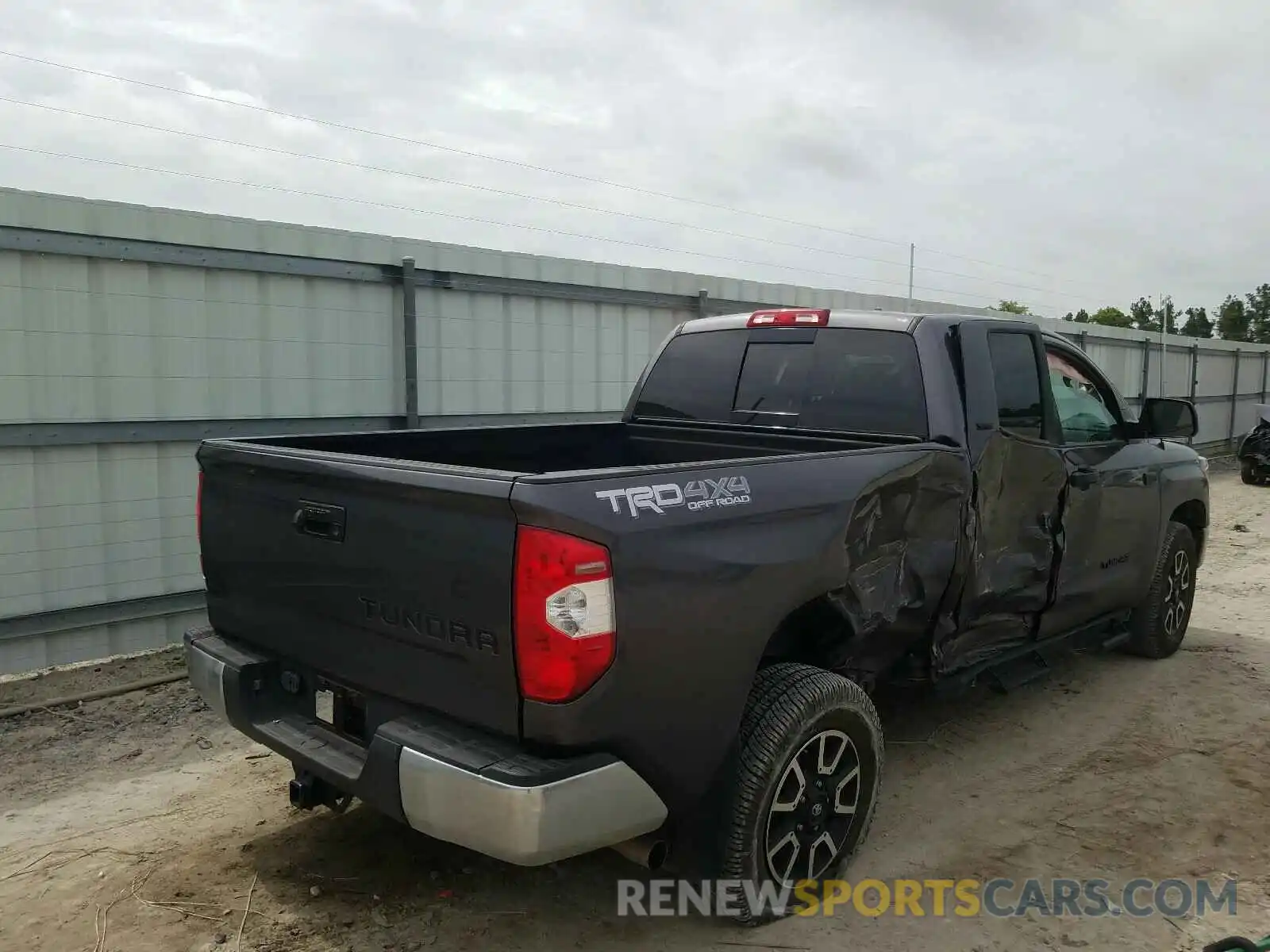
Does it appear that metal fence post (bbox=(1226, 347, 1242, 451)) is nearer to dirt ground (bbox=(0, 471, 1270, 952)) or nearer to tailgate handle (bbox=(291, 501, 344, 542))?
dirt ground (bbox=(0, 471, 1270, 952))

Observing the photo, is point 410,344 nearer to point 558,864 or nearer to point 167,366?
point 167,366

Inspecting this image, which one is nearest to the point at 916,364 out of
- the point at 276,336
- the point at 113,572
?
the point at 276,336

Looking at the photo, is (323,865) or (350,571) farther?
(323,865)

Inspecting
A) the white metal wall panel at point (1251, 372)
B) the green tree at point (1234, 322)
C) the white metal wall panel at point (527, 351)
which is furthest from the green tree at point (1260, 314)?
the white metal wall panel at point (527, 351)

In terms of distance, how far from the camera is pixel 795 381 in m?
4.36

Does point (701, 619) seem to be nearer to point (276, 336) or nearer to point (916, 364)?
point (916, 364)

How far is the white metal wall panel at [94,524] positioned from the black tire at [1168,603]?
585 centimetres

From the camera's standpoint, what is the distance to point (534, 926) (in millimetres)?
3074

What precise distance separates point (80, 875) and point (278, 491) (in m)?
1.60

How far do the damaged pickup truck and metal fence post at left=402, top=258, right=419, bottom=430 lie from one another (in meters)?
2.50

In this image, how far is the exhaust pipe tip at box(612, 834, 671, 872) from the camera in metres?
2.79

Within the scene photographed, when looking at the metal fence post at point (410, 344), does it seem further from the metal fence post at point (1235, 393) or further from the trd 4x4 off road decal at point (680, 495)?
the metal fence post at point (1235, 393)

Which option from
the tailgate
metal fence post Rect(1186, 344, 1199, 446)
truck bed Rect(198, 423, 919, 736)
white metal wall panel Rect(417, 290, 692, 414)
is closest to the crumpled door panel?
truck bed Rect(198, 423, 919, 736)

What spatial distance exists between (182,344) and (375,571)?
3911 millimetres
